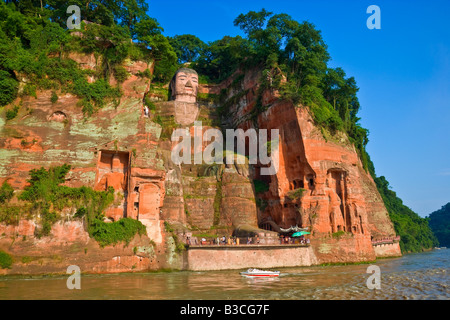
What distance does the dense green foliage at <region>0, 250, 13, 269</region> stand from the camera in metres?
20.0

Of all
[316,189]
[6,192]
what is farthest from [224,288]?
[316,189]

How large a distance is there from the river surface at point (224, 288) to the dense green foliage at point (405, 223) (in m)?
41.5

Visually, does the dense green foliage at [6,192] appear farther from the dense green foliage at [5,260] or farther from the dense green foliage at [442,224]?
the dense green foliage at [442,224]

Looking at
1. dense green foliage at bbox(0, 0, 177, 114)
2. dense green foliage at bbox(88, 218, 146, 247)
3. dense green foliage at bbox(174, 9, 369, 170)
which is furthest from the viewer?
dense green foliage at bbox(174, 9, 369, 170)

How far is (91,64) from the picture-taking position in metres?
29.2

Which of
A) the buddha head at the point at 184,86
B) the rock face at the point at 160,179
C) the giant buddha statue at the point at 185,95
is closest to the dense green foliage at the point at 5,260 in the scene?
the rock face at the point at 160,179

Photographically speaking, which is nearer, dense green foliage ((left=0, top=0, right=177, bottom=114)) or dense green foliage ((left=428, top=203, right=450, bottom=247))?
dense green foliage ((left=0, top=0, right=177, bottom=114))

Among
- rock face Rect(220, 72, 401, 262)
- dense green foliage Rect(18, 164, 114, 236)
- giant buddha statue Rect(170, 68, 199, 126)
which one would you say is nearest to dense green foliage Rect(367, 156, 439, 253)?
rock face Rect(220, 72, 401, 262)

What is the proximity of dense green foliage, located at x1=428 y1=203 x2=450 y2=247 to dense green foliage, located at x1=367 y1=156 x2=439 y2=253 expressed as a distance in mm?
16333

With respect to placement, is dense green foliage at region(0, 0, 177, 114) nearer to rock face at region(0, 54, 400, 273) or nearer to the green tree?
rock face at region(0, 54, 400, 273)

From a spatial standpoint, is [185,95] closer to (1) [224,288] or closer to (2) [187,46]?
(2) [187,46]

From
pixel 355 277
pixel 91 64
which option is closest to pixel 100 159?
pixel 91 64
